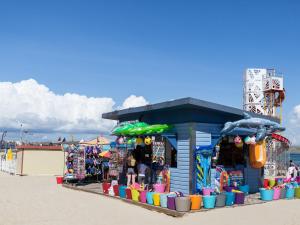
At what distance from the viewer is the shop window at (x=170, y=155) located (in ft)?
48.3

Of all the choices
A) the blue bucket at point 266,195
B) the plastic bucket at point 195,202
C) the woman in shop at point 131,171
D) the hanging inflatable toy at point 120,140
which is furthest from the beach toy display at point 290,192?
the hanging inflatable toy at point 120,140

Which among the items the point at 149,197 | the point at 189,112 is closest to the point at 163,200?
the point at 149,197

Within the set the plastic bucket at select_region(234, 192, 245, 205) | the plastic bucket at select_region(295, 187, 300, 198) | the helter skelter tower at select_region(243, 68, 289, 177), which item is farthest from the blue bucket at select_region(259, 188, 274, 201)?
the helter skelter tower at select_region(243, 68, 289, 177)

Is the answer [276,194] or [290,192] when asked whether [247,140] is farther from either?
[290,192]

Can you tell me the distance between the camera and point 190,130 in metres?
13.7

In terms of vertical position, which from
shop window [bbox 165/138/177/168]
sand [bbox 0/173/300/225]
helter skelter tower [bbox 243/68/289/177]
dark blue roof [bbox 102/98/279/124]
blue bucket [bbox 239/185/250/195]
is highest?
helter skelter tower [bbox 243/68/289/177]

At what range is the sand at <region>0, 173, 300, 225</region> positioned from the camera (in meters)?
10.5

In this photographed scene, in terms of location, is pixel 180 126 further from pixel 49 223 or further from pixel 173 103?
pixel 49 223

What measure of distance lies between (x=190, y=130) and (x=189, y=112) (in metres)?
0.64

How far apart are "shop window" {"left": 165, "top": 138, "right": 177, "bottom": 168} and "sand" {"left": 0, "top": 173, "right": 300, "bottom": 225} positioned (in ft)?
8.00

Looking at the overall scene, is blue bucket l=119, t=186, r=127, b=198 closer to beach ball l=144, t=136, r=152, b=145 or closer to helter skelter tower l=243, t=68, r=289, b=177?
beach ball l=144, t=136, r=152, b=145

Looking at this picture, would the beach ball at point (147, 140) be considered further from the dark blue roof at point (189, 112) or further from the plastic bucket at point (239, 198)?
the plastic bucket at point (239, 198)

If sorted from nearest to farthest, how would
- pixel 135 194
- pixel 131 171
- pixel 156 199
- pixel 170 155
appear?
pixel 156 199
pixel 135 194
pixel 170 155
pixel 131 171

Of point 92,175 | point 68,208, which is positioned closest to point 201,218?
point 68,208
